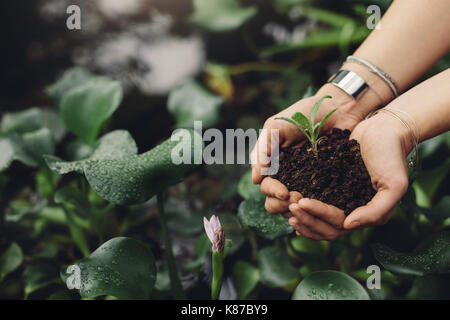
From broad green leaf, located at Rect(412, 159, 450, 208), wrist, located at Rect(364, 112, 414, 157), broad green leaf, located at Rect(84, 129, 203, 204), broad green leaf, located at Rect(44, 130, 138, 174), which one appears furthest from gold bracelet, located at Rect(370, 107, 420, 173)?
broad green leaf, located at Rect(44, 130, 138, 174)

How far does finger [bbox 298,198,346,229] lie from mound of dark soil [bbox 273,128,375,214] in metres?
0.02

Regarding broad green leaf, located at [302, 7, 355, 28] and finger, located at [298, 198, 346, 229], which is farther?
broad green leaf, located at [302, 7, 355, 28]

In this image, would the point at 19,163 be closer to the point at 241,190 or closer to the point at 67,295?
the point at 67,295

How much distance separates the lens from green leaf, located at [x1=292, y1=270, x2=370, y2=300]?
604 millimetres

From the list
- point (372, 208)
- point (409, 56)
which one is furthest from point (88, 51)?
point (372, 208)

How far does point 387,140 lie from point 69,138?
3.42 feet

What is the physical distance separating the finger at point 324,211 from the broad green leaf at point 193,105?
42cm

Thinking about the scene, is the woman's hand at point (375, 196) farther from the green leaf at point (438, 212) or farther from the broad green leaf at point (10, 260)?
the broad green leaf at point (10, 260)

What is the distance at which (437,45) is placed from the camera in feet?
2.46

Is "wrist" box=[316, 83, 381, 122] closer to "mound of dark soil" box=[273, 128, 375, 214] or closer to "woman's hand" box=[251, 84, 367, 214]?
"woman's hand" box=[251, 84, 367, 214]

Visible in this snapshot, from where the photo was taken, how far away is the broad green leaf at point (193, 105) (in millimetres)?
937

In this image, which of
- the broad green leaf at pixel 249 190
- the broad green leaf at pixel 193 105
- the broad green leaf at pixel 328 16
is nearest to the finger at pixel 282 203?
the broad green leaf at pixel 249 190

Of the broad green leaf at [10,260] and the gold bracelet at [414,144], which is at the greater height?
the gold bracelet at [414,144]

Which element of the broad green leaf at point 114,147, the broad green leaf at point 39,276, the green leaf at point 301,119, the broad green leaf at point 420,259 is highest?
the green leaf at point 301,119
